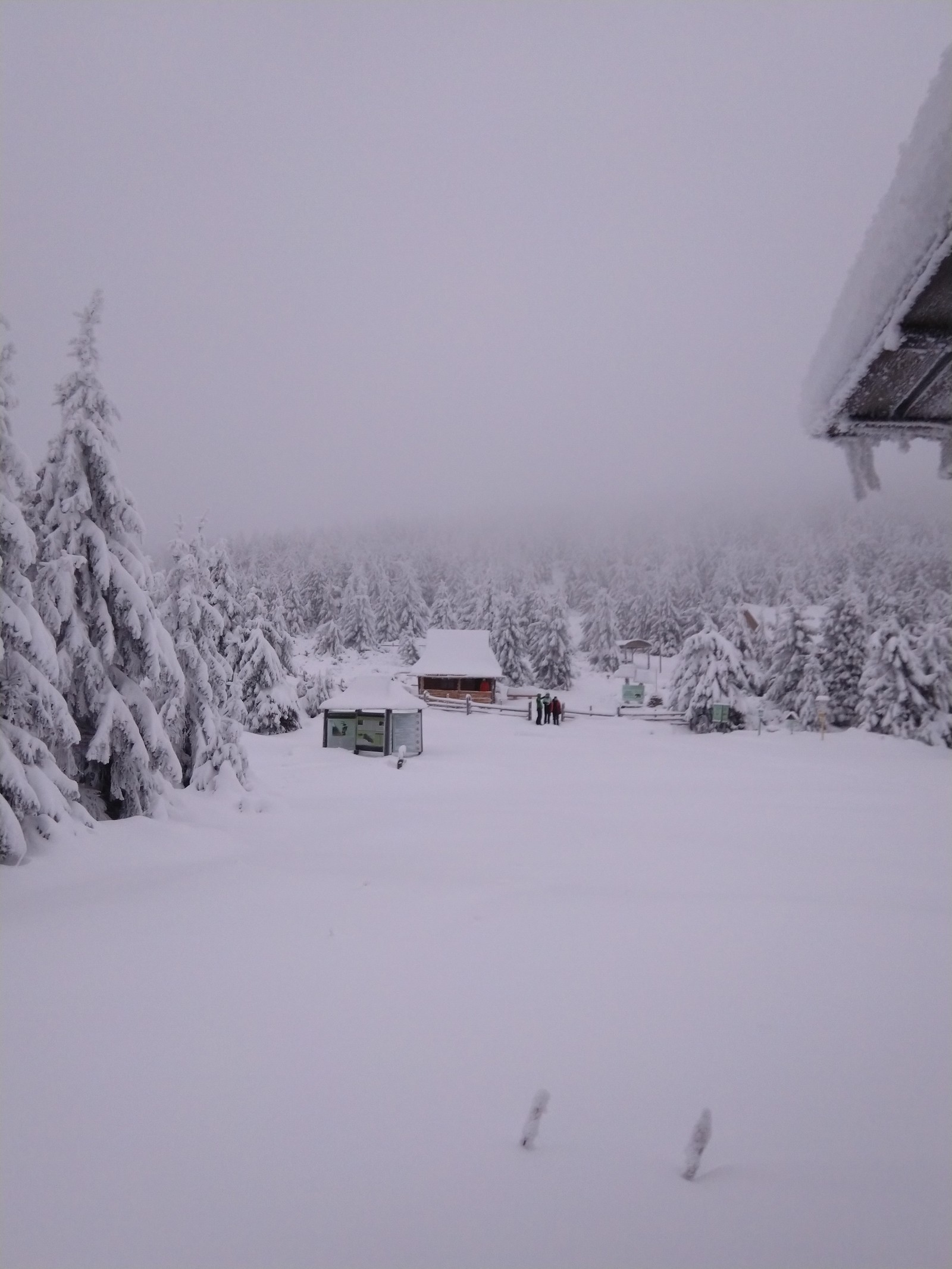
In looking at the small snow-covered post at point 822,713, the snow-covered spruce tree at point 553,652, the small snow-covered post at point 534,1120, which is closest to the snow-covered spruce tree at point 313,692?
the snow-covered spruce tree at point 553,652

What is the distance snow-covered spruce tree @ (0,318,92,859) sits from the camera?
752 centimetres

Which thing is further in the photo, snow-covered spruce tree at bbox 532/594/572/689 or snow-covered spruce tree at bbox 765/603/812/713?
snow-covered spruce tree at bbox 532/594/572/689

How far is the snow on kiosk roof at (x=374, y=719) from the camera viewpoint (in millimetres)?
23031

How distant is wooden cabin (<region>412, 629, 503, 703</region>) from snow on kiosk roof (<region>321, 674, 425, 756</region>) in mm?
17730

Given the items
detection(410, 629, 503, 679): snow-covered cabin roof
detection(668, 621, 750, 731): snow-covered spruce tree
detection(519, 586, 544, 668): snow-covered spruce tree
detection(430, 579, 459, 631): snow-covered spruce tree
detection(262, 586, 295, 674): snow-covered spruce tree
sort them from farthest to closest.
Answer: detection(430, 579, 459, 631): snow-covered spruce tree → detection(519, 586, 544, 668): snow-covered spruce tree → detection(410, 629, 503, 679): snow-covered cabin roof → detection(262, 586, 295, 674): snow-covered spruce tree → detection(668, 621, 750, 731): snow-covered spruce tree

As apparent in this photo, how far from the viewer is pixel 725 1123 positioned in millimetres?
3598

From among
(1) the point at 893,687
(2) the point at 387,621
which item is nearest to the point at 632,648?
(2) the point at 387,621

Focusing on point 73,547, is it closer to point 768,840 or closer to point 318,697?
point 768,840

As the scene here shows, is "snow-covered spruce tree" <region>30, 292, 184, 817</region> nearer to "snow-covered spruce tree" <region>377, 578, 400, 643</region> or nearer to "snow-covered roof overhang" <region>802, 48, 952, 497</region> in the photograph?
"snow-covered roof overhang" <region>802, 48, 952, 497</region>

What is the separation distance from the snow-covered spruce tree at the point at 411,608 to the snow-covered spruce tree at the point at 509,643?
2429 cm

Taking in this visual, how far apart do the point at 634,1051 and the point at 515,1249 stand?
1.69 metres

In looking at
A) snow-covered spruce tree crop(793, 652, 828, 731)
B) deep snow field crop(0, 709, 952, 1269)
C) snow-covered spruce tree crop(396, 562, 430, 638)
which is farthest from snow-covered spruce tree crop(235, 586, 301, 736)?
snow-covered spruce tree crop(396, 562, 430, 638)

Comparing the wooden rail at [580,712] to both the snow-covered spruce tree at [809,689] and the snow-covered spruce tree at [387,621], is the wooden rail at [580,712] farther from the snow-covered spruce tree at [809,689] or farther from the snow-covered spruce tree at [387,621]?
the snow-covered spruce tree at [387,621]

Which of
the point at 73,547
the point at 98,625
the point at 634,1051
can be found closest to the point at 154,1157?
the point at 634,1051
